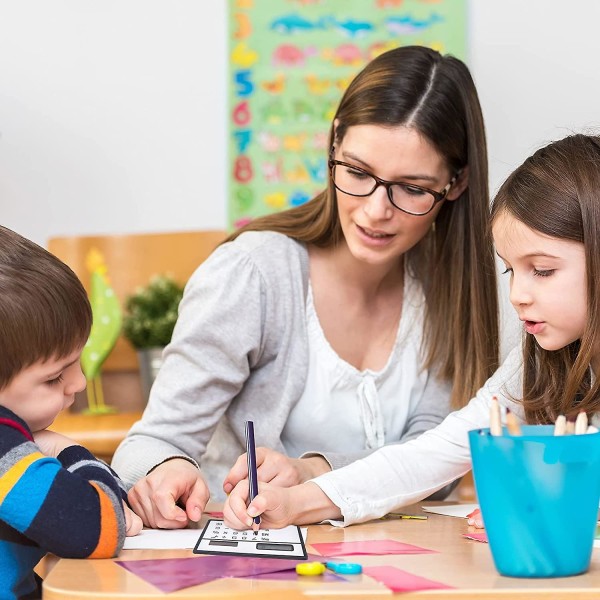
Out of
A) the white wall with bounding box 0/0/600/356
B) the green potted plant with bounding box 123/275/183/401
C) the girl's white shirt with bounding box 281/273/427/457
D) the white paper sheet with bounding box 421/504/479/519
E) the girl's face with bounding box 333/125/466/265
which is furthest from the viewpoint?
the white wall with bounding box 0/0/600/356

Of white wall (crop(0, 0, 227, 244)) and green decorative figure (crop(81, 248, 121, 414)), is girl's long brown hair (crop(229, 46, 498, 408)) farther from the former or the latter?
white wall (crop(0, 0, 227, 244))

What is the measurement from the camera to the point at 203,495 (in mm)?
1136

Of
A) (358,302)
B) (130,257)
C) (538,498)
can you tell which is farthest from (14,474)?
(130,257)

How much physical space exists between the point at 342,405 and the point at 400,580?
2.60 ft

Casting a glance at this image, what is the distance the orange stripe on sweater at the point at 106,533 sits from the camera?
0.89 m

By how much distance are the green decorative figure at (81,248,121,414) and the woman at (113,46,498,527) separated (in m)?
1.11

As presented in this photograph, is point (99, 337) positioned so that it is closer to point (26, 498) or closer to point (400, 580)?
point (26, 498)

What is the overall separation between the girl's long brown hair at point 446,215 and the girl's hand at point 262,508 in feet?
1.79

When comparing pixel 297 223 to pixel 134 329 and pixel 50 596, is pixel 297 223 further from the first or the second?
pixel 134 329

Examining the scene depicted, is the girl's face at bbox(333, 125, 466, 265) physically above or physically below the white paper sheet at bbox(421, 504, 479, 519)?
above

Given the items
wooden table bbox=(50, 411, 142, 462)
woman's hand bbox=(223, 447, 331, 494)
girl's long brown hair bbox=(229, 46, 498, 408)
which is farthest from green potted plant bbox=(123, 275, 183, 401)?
woman's hand bbox=(223, 447, 331, 494)

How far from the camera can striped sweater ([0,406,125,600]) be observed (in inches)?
34.0

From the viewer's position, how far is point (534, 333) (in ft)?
3.84

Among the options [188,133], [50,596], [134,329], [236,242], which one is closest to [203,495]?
[50,596]
